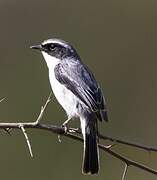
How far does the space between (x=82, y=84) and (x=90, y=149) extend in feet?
1.41

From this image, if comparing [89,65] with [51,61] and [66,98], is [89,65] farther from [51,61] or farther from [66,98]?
[66,98]

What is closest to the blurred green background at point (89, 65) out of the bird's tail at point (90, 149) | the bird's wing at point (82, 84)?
the bird's wing at point (82, 84)

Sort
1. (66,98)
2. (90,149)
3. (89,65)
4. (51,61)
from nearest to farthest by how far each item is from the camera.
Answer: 1. (90,149)
2. (66,98)
3. (51,61)
4. (89,65)

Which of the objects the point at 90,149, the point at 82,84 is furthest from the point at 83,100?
the point at 90,149

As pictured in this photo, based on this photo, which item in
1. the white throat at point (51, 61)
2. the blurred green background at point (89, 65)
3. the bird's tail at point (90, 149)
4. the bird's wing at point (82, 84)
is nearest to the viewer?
the bird's tail at point (90, 149)

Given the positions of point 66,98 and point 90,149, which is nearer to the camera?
point 90,149

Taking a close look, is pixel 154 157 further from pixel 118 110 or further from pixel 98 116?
pixel 98 116

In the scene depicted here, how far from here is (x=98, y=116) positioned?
4.65 m

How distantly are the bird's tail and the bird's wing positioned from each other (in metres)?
0.09

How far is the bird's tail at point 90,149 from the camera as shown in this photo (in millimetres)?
4535

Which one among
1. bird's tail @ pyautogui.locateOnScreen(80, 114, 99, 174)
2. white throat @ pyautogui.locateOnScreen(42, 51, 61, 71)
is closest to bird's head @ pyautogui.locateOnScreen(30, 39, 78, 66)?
white throat @ pyautogui.locateOnScreen(42, 51, 61, 71)

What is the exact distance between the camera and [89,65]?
8.73 metres

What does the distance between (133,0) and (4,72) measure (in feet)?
8.52

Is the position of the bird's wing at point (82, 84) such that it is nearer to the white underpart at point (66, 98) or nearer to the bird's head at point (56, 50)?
the white underpart at point (66, 98)
